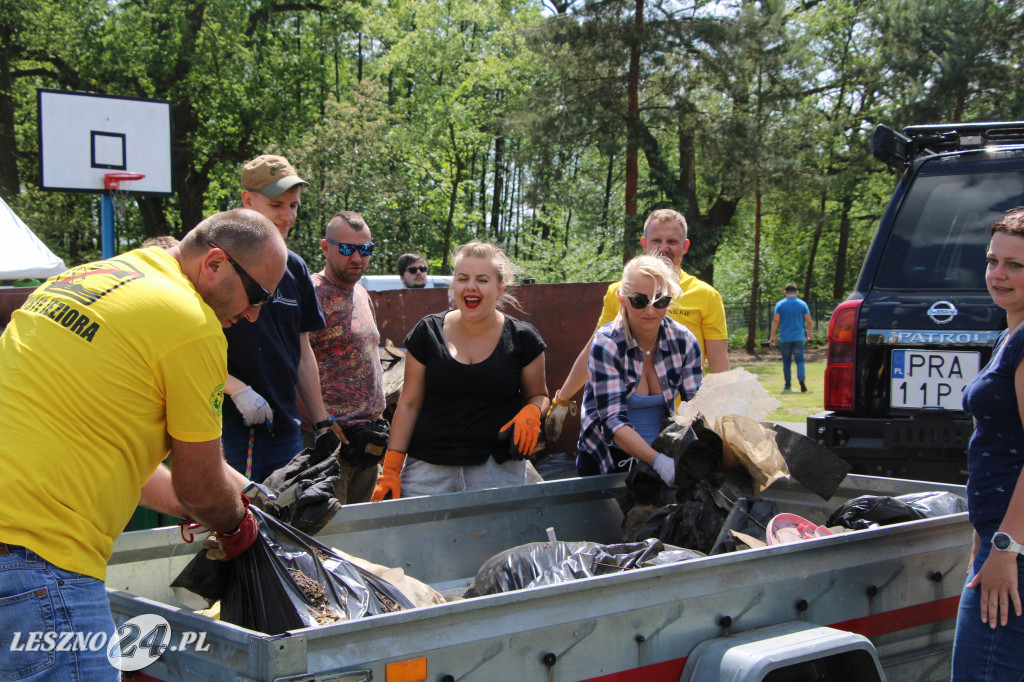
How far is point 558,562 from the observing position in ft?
9.05

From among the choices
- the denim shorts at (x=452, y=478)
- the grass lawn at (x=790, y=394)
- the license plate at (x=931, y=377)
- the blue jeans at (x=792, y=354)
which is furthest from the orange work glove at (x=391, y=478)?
the blue jeans at (x=792, y=354)

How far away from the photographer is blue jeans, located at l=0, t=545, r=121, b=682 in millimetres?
1768

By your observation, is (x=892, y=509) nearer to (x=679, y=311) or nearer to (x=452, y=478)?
(x=679, y=311)

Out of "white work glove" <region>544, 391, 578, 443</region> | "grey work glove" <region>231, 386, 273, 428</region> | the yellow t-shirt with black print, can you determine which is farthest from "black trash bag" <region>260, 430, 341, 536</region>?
"white work glove" <region>544, 391, 578, 443</region>

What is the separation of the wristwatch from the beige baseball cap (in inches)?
118

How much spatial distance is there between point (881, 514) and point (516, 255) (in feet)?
101

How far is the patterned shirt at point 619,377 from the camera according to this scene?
3.73m

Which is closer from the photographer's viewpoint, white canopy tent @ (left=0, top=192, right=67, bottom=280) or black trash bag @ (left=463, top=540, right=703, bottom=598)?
black trash bag @ (left=463, top=540, right=703, bottom=598)

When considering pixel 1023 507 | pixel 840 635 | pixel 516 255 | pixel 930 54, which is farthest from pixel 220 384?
pixel 516 255

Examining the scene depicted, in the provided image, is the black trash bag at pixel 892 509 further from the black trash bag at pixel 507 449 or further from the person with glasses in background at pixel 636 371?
the black trash bag at pixel 507 449

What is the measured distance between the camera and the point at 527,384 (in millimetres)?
3877

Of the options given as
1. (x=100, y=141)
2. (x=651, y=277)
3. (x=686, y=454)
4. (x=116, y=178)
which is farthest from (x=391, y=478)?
(x=100, y=141)

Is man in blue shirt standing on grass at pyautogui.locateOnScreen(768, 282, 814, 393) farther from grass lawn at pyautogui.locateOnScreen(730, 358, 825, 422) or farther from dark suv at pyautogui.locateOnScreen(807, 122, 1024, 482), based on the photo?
dark suv at pyautogui.locateOnScreen(807, 122, 1024, 482)

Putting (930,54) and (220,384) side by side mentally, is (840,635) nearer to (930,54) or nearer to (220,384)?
(220,384)
